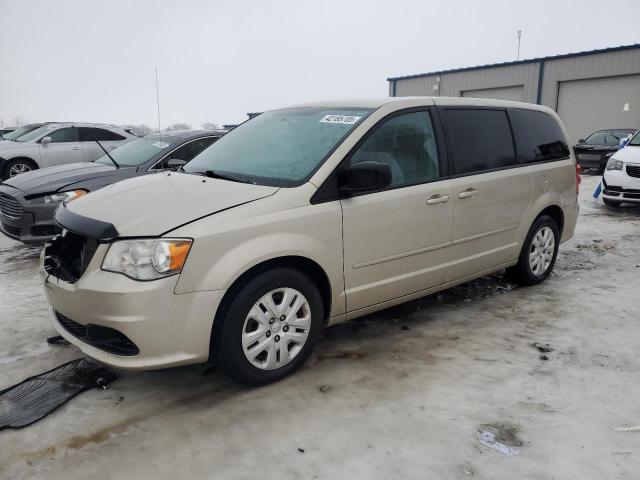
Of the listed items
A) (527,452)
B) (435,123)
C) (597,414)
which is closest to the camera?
(527,452)

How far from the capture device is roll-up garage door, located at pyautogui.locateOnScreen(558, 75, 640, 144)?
819 inches

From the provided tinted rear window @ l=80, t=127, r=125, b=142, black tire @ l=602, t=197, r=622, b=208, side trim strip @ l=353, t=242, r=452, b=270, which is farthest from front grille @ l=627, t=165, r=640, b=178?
tinted rear window @ l=80, t=127, r=125, b=142

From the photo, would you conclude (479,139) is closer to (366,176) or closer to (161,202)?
(366,176)

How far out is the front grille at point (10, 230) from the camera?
5.87m

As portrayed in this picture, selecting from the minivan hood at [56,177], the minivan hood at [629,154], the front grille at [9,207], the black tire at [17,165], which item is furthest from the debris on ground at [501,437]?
the black tire at [17,165]

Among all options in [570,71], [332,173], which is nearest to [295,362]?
[332,173]

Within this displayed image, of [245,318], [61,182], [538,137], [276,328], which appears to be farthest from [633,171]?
[61,182]

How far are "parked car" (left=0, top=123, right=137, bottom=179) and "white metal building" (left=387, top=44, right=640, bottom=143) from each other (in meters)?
18.4

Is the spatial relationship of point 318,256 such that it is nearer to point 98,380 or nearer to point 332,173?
point 332,173

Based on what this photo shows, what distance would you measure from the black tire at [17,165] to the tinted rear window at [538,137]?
11.0 m

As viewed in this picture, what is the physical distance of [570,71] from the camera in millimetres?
22562

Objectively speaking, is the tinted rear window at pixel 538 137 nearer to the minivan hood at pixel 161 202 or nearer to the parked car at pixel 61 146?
the minivan hood at pixel 161 202

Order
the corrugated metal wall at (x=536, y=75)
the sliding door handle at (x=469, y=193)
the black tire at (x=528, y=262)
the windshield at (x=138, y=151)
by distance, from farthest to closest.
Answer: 1. the corrugated metal wall at (x=536, y=75)
2. the windshield at (x=138, y=151)
3. the black tire at (x=528, y=262)
4. the sliding door handle at (x=469, y=193)

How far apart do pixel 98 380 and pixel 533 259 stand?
391 centimetres
